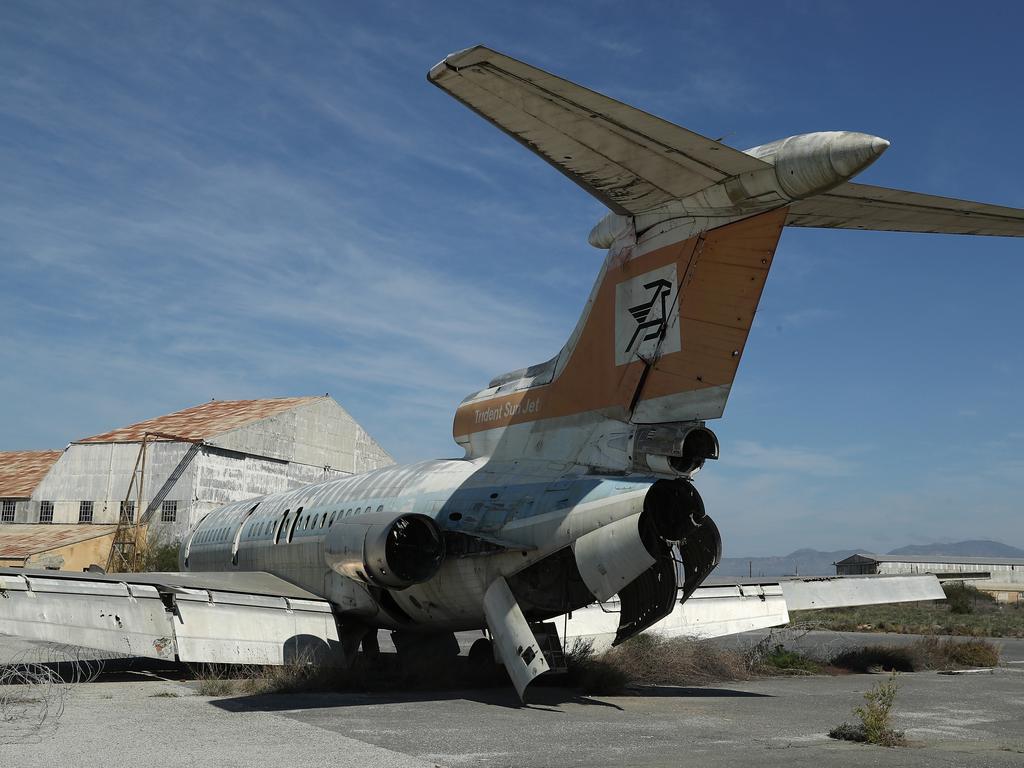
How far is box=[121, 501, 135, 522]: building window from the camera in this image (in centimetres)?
3528

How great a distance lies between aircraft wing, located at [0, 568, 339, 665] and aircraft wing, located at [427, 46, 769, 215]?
7.20 metres

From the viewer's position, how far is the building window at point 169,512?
34.3 m

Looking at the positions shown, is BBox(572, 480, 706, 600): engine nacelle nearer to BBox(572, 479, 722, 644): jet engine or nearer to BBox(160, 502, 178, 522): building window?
BBox(572, 479, 722, 644): jet engine

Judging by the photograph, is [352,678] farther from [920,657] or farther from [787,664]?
[920,657]

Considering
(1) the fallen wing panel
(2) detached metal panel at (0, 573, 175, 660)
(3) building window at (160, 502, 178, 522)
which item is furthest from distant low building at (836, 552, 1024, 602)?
(2) detached metal panel at (0, 573, 175, 660)

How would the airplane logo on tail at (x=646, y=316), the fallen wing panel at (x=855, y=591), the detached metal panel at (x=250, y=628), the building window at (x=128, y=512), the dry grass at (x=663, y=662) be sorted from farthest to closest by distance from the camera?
the building window at (x=128, y=512) < the fallen wing panel at (x=855, y=591) < the dry grass at (x=663, y=662) < the detached metal panel at (x=250, y=628) < the airplane logo on tail at (x=646, y=316)

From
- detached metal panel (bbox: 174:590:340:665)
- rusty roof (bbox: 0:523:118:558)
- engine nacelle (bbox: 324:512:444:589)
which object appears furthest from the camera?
rusty roof (bbox: 0:523:118:558)

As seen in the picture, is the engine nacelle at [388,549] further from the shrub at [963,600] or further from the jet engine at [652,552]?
the shrub at [963,600]

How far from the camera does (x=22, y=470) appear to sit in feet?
136

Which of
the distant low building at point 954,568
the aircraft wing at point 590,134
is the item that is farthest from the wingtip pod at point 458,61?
the distant low building at point 954,568

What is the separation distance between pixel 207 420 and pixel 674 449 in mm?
33136

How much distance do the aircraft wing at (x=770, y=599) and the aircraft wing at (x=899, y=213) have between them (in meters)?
6.54

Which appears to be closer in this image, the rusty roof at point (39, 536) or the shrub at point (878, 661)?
the shrub at point (878, 661)

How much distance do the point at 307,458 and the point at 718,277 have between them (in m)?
31.7
